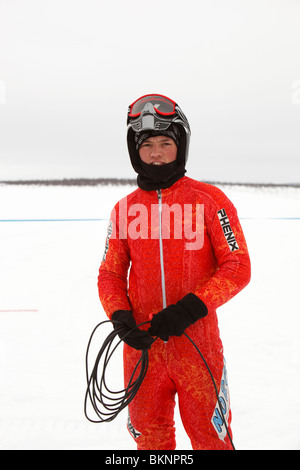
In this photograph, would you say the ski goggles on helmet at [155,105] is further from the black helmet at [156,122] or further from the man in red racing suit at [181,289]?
the man in red racing suit at [181,289]

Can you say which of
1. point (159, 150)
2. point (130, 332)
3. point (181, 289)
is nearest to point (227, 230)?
point (181, 289)

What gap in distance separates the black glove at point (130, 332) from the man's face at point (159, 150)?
66 cm

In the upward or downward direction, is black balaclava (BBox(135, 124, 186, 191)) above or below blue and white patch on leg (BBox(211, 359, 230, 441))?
above

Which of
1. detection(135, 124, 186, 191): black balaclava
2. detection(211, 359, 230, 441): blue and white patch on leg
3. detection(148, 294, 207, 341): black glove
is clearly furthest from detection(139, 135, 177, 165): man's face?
detection(211, 359, 230, 441): blue and white patch on leg

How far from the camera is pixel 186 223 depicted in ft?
5.27

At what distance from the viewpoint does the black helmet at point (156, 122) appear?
64.5 inches

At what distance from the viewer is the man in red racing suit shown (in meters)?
1.53

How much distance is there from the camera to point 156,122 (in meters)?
1.63

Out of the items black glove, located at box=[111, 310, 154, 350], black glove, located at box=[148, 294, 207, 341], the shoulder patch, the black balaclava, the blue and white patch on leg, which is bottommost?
the blue and white patch on leg

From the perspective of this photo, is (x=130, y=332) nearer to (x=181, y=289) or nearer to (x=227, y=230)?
(x=181, y=289)

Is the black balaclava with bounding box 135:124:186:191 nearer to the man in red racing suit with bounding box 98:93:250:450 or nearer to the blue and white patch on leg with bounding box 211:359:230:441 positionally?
the man in red racing suit with bounding box 98:93:250:450
